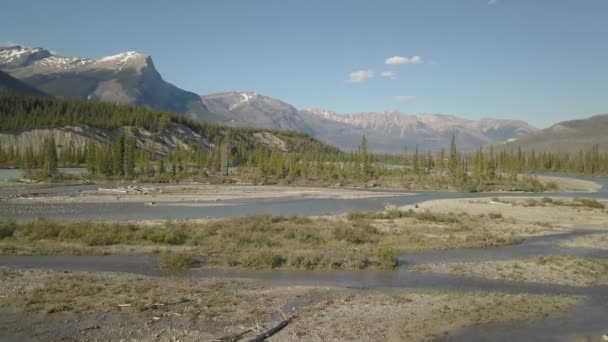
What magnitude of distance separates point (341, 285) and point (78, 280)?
1252cm

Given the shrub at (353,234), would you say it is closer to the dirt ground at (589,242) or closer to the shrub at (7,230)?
the dirt ground at (589,242)

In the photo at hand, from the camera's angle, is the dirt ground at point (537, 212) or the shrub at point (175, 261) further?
the dirt ground at point (537, 212)

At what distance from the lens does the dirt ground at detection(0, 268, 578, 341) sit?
16.3 metres

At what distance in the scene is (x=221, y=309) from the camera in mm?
18859

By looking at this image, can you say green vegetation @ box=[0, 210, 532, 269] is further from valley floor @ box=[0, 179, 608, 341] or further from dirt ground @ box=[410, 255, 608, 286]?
dirt ground @ box=[410, 255, 608, 286]

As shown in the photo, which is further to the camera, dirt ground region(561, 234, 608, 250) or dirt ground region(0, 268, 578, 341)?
dirt ground region(561, 234, 608, 250)

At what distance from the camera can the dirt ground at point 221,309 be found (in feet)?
53.6

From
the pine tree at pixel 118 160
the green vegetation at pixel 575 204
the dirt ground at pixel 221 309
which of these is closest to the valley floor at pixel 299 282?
the dirt ground at pixel 221 309

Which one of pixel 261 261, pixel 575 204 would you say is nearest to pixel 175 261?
pixel 261 261

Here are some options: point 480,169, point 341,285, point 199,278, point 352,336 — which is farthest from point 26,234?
point 480,169

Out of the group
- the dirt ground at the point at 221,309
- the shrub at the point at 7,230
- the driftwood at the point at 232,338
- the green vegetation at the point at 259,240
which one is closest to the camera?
the driftwood at the point at 232,338

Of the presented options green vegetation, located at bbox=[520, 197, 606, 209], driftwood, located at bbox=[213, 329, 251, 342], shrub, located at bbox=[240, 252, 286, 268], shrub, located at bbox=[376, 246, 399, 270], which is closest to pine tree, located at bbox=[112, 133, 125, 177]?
green vegetation, located at bbox=[520, 197, 606, 209]

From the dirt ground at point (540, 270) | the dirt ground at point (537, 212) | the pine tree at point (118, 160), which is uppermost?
the pine tree at point (118, 160)

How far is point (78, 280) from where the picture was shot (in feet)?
74.7
